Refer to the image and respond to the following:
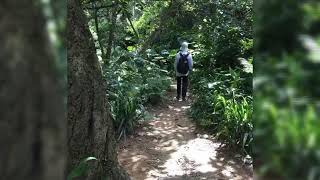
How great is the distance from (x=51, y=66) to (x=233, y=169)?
169 inches

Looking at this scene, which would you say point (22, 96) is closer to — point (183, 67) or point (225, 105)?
point (225, 105)

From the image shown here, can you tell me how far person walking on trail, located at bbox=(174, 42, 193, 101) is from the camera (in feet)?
21.3

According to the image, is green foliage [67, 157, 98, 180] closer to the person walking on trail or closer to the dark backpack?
the person walking on trail

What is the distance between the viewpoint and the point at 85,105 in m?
2.86

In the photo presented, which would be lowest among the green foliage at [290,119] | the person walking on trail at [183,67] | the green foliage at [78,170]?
the green foliage at [78,170]

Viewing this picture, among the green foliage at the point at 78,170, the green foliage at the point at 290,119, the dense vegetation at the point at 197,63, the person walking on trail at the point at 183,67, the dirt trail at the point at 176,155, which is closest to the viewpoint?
the green foliage at the point at 290,119

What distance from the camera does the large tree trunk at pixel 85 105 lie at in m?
2.70

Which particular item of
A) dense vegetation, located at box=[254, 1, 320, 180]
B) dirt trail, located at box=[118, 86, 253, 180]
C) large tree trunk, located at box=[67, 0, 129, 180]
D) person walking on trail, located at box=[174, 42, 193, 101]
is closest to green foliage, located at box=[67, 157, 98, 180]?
large tree trunk, located at box=[67, 0, 129, 180]

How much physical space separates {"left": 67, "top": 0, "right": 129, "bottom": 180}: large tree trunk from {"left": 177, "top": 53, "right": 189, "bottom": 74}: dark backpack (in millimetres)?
3427

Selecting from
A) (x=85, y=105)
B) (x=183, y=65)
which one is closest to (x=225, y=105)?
(x=183, y=65)

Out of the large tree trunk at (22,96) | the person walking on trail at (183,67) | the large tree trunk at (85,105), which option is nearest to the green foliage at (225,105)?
the person walking on trail at (183,67)

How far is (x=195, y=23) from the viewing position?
9.57 meters

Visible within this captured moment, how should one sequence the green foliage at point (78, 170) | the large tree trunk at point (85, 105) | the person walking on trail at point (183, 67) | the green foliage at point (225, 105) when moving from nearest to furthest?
the green foliage at point (78, 170)
the large tree trunk at point (85, 105)
the green foliage at point (225, 105)
the person walking on trail at point (183, 67)

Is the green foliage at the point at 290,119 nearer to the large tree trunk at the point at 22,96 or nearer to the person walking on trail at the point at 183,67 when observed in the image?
the large tree trunk at the point at 22,96
